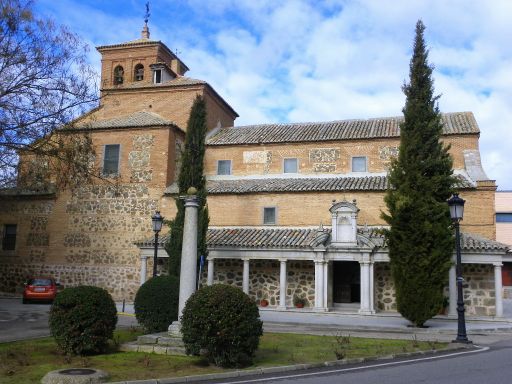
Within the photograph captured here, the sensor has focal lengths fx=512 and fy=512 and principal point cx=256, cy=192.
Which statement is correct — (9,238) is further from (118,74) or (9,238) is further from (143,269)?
(118,74)

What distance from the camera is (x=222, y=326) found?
10016mm

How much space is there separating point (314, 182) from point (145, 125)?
1023 centimetres

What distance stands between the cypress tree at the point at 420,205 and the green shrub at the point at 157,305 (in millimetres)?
9242

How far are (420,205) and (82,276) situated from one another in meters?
19.1

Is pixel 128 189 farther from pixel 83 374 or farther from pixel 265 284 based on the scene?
pixel 83 374

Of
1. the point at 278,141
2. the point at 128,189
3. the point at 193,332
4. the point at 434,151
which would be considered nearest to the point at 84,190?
the point at 128,189

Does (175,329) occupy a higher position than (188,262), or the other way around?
(188,262)

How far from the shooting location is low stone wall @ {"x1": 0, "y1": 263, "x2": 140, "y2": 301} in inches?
1097

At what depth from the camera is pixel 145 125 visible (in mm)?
29359

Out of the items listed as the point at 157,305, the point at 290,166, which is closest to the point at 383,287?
the point at 290,166

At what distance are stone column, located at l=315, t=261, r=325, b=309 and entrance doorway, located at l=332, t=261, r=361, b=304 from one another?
2.68 metres

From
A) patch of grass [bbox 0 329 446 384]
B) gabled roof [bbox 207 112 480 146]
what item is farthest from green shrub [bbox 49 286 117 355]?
gabled roof [bbox 207 112 480 146]

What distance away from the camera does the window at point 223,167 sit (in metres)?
30.5

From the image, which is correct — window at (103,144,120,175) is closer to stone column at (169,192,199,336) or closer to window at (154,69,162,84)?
window at (154,69,162,84)
